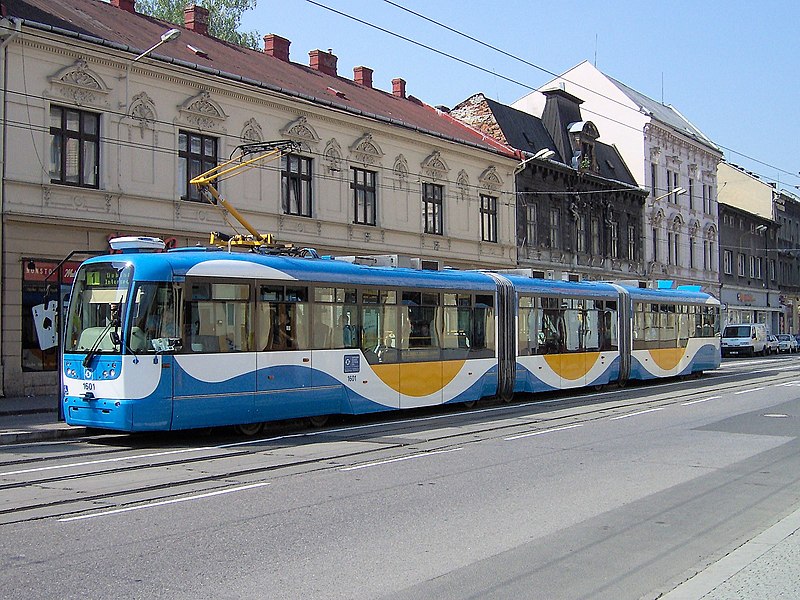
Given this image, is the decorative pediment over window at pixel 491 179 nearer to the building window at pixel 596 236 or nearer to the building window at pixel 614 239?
the building window at pixel 596 236

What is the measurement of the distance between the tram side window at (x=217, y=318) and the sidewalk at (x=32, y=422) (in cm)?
334

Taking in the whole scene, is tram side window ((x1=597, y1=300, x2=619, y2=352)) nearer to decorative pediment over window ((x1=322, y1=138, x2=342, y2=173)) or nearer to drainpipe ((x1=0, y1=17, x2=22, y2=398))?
decorative pediment over window ((x1=322, y1=138, x2=342, y2=173))

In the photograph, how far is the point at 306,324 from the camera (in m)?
16.1

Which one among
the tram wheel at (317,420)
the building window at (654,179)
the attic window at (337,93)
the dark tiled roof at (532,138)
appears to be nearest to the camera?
the tram wheel at (317,420)

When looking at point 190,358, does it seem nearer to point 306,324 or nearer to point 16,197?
point 306,324

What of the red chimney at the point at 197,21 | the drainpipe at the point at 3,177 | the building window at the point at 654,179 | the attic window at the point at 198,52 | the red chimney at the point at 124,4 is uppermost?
the red chimney at the point at 197,21

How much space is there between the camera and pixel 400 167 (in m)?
33.5

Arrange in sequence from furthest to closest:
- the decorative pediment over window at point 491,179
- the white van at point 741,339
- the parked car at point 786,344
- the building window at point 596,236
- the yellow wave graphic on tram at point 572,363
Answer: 1. the parked car at point 786,344
2. the white van at point 741,339
3. the building window at point 596,236
4. the decorative pediment over window at point 491,179
5. the yellow wave graphic on tram at point 572,363

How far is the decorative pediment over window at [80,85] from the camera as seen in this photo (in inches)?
877

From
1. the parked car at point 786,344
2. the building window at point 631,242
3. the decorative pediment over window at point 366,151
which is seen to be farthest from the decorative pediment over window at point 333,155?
the parked car at point 786,344

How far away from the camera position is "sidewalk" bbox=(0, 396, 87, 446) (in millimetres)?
15156

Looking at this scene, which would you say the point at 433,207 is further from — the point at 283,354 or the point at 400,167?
the point at 283,354

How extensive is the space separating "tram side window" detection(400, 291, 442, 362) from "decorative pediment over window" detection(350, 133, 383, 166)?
519 inches

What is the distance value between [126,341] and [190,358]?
3.17 feet
